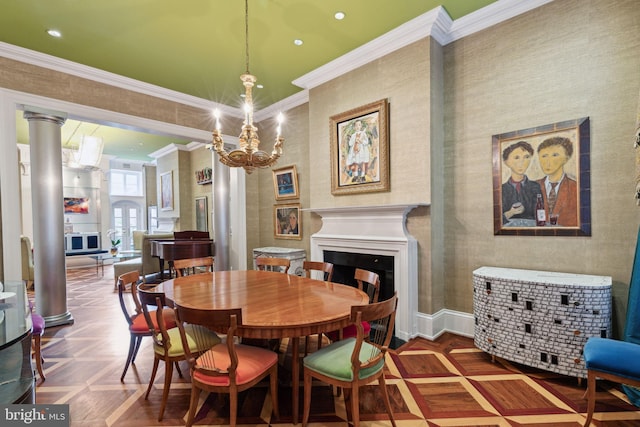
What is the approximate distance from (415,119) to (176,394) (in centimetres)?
329

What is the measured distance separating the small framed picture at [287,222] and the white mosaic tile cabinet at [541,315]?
2906mm

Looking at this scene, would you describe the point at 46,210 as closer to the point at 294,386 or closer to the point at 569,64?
the point at 294,386

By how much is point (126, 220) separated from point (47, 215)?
746cm

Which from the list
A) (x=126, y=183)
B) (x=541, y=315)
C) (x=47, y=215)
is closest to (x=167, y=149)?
(x=126, y=183)

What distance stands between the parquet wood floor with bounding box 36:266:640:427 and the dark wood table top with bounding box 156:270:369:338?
721mm

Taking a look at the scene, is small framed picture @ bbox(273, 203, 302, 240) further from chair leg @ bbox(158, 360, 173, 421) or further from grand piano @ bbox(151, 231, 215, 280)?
chair leg @ bbox(158, 360, 173, 421)

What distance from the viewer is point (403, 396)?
2.14 metres

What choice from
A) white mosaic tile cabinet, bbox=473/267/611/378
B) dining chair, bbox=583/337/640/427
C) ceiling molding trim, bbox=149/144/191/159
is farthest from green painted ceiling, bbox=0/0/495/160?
ceiling molding trim, bbox=149/144/191/159

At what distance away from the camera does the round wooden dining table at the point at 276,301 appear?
1631 mm

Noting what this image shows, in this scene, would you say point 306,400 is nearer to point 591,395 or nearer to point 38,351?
point 591,395

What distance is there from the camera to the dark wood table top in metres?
1.63

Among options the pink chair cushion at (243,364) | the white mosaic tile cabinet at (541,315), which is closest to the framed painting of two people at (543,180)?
the white mosaic tile cabinet at (541,315)

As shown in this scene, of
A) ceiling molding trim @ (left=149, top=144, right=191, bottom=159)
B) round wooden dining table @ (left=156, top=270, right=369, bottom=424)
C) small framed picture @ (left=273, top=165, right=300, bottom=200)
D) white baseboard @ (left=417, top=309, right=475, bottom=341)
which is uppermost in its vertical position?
ceiling molding trim @ (left=149, top=144, right=191, bottom=159)

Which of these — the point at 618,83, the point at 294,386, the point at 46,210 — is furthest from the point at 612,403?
the point at 46,210
